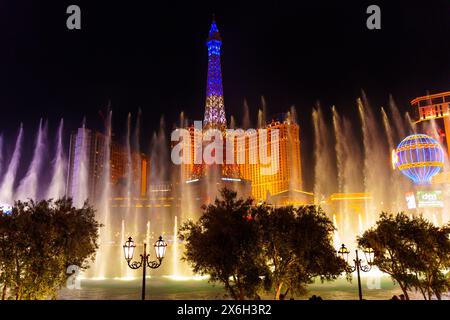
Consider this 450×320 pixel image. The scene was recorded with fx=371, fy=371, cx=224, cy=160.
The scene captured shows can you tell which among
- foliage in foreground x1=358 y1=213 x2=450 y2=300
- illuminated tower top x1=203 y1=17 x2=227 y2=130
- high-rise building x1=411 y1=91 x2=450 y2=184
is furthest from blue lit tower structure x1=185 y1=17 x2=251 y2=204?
foliage in foreground x1=358 y1=213 x2=450 y2=300

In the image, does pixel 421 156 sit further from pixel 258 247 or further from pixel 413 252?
pixel 258 247

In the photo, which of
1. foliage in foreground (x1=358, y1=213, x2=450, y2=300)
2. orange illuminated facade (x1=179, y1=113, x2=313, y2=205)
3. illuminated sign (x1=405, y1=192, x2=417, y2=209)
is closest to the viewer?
foliage in foreground (x1=358, y1=213, x2=450, y2=300)

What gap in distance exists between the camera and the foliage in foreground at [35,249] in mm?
14859

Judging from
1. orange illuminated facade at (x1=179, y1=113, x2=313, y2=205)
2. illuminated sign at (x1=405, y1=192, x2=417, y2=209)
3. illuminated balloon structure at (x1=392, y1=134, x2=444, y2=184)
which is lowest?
illuminated sign at (x1=405, y1=192, x2=417, y2=209)

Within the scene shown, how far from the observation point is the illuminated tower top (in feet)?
319

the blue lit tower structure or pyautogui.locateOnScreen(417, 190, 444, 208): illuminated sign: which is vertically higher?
the blue lit tower structure

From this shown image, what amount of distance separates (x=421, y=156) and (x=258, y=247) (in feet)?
197

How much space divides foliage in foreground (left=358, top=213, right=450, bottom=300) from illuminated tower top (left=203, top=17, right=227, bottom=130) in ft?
262

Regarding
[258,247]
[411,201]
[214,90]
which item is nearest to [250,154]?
[214,90]

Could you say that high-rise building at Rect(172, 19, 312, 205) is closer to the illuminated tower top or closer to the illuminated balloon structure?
the illuminated tower top

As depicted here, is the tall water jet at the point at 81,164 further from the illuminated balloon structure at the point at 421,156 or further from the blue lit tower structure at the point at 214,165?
the illuminated balloon structure at the point at 421,156

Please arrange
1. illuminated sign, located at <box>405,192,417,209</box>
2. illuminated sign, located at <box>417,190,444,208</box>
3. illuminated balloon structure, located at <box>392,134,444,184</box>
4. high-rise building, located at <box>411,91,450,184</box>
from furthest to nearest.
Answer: high-rise building, located at <box>411,91,450,184</box> < illuminated sign, located at <box>405,192,417,209</box> < illuminated sign, located at <box>417,190,444,208</box> < illuminated balloon structure, located at <box>392,134,444,184</box>

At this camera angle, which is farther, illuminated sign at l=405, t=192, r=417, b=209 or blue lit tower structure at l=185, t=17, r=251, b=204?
blue lit tower structure at l=185, t=17, r=251, b=204

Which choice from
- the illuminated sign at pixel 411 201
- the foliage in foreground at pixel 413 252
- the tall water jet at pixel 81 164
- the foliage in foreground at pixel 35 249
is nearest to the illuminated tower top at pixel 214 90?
the illuminated sign at pixel 411 201
